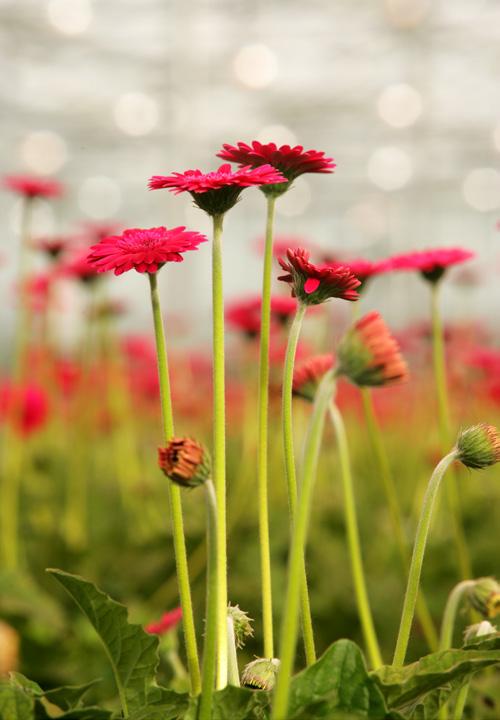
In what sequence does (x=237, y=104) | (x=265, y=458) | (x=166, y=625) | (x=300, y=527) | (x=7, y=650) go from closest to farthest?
(x=300, y=527), (x=265, y=458), (x=166, y=625), (x=7, y=650), (x=237, y=104)

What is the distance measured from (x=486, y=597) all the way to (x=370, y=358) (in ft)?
0.70

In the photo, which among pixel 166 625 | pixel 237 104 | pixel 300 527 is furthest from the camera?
pixel 237 104

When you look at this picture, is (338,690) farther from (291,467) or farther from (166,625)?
(166,625)

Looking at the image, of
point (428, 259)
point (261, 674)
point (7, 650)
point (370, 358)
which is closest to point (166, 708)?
point (261, 674)

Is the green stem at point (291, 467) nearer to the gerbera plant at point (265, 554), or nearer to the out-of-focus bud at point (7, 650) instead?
the gerbera plant at point (265, 554)

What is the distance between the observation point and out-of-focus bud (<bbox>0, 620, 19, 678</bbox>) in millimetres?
963

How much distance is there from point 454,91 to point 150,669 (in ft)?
22.6

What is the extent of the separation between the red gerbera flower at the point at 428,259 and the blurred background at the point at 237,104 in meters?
4.32

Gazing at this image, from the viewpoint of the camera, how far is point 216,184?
36 centimetres

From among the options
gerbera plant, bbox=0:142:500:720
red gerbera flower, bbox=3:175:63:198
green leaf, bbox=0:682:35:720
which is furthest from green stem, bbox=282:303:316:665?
red gerbera flower, bbox=3:175:63:198

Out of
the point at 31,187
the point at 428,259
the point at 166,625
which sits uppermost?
the point at 31,187

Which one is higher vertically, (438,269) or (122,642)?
(438,269)

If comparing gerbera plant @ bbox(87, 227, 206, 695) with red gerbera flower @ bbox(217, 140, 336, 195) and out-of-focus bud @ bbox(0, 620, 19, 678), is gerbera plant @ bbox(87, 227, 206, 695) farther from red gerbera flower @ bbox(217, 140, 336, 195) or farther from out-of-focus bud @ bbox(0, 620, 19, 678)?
out-of-focus bud @ bbox(0, 620, 19, 678)

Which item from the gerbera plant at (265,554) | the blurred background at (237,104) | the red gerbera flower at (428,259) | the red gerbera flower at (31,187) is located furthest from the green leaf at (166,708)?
the blurred background at (237,104)
